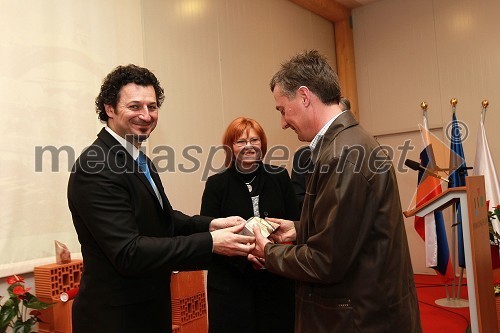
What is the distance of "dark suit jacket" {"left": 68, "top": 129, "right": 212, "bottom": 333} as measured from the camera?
1.49 metres

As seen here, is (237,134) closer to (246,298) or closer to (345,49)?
(246,298)

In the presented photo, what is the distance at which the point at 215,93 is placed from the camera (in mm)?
4500

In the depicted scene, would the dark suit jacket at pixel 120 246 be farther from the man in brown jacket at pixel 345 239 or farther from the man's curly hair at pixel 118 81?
the man in brown jacket at pixel 345 239

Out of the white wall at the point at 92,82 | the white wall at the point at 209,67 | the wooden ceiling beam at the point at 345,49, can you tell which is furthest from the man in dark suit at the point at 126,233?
the wooden ceiling beam at the point at 345,49

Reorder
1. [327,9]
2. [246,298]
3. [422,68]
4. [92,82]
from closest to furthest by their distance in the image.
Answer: [246,298]
[92,82]
[422,68]
[327,9]

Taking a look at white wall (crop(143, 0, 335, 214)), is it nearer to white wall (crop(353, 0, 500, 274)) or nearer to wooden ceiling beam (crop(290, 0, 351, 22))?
wooden ceiling beam (crop(290, 0, 351, 22))

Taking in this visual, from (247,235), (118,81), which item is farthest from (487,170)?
(118,81)

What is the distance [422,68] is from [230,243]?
Result: 5.35m

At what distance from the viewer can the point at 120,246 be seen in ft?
4.83

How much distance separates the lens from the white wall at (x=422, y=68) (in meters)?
5.67

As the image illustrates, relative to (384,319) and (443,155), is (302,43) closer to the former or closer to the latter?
(443,155)

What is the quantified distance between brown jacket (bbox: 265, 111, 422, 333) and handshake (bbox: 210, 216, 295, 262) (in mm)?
231

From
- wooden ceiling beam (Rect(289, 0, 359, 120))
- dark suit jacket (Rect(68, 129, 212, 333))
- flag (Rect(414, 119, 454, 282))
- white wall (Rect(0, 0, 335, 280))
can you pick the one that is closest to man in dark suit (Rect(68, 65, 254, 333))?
dark suit jacket (Rect(68, 129, 212, 333))

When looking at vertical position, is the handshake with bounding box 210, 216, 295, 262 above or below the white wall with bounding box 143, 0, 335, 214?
below
